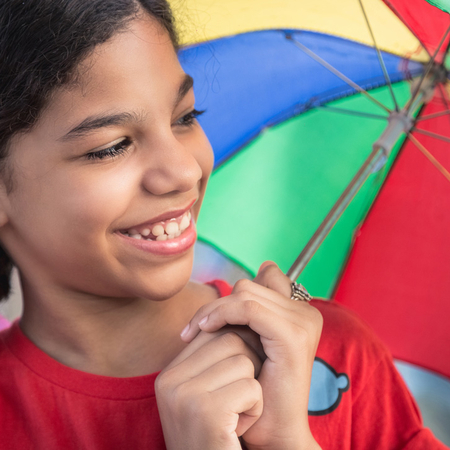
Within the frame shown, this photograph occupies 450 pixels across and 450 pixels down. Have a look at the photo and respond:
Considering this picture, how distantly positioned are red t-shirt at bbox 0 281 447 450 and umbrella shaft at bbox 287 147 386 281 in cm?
18

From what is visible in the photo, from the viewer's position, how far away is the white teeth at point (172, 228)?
0.98m

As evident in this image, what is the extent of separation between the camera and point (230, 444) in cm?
81

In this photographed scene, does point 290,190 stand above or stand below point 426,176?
below

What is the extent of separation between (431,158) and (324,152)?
25 centimetres

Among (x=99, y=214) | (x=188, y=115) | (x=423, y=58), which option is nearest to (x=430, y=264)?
(x=423, y=58)

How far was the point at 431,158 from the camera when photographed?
1.22 m

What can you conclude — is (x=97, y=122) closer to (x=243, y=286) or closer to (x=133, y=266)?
(x=133, y=266)

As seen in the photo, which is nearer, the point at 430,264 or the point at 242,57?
the point at 430,264

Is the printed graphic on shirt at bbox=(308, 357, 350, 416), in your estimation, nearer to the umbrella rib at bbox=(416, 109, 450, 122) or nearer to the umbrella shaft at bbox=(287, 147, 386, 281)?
the umbrella shaft at bbox=(287, 147, 386, 281)

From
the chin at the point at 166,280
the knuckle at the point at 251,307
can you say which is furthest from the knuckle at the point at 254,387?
the chin at the point at 166,280

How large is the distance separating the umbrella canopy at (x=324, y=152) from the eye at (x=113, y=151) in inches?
17.0

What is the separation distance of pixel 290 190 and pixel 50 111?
0.63 metres

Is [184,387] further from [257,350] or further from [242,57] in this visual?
[242,57]

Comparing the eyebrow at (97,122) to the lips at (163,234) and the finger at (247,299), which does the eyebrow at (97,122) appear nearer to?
the lips at (163,234)
